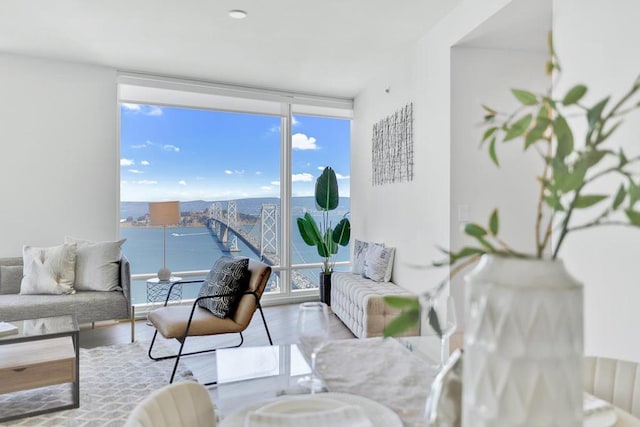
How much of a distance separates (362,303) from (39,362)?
7.42 feet

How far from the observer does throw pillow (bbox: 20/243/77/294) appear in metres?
3.54

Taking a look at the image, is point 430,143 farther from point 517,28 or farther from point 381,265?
point 381,265

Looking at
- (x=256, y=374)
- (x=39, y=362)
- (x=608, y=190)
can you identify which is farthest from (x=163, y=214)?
(x=608, y=190)

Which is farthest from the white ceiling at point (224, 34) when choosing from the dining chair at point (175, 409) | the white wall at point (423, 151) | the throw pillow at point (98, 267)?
the dining chair at point (175, 409)

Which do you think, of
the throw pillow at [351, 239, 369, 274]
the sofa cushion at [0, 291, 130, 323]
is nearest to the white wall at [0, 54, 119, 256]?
the sofa cushion at [0, 291, 130, 323]

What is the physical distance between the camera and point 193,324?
2820 mm

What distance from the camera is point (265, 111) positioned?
17.4 feet

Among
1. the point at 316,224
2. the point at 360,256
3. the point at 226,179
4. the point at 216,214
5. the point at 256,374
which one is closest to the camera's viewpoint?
the point at 256,374

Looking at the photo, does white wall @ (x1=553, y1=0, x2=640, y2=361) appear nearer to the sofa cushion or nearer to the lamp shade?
the sofa cushion

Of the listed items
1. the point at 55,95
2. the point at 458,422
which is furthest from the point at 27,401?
the point at 55,95

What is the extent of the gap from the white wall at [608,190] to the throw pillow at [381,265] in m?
1.99

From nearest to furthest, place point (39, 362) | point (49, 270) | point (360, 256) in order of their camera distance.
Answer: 1. point (39, 362)
2. point (49, 270)
3. point (360, 256)

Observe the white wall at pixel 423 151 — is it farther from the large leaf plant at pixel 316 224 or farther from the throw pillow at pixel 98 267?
the throw pillow at pixel 98 267

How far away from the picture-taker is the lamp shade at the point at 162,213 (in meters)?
4.23
